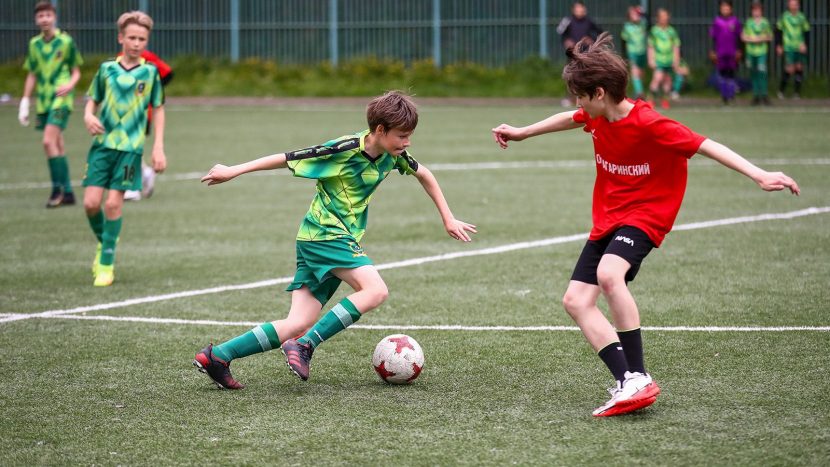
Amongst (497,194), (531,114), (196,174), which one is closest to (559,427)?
(497,194)

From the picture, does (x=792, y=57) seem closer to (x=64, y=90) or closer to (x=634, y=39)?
(x=634, y=39)

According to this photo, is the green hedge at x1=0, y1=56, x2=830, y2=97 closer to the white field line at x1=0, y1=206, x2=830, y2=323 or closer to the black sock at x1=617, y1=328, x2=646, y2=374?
the white field line at x1=0, y1=206, x2=830, y2=323

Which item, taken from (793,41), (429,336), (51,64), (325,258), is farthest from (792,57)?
(325,258)

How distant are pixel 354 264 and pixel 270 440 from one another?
1.14m

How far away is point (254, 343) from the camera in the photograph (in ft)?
18.2

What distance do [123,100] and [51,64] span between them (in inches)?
175

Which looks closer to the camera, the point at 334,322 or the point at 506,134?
the point at 334,322

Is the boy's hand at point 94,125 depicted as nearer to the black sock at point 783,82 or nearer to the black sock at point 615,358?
the black sock at point 615,358

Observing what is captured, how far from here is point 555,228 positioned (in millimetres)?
10531

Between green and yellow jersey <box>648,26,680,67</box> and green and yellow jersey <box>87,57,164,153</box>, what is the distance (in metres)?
17.8

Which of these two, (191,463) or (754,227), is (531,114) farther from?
(191,463)

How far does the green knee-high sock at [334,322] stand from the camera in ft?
18.3

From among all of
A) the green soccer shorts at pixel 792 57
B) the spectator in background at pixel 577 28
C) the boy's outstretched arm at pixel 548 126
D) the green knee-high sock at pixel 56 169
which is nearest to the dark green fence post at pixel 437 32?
the spectator in background at pixel 577 28

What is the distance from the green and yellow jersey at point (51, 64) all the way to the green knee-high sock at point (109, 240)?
442 centimetres
